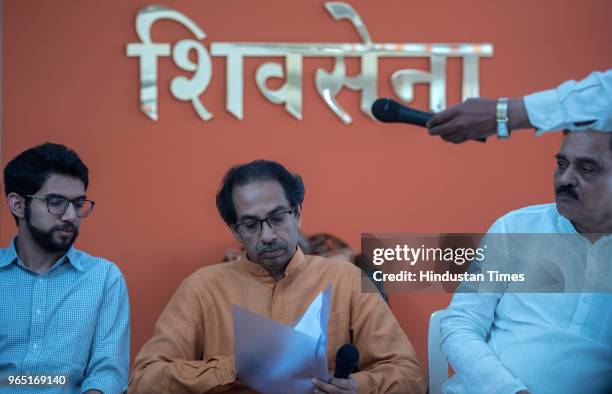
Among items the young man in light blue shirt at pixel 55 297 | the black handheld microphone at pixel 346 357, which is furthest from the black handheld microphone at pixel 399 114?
the young man in light blue shirt at pixel 55 297

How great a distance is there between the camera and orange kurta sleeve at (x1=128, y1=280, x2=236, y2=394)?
2.16m

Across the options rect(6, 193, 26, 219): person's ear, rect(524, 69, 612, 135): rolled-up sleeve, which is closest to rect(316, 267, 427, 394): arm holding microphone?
rect(524, 69, 612, 135): rolled-up sleeve

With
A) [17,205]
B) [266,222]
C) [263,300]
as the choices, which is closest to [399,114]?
[266,222]

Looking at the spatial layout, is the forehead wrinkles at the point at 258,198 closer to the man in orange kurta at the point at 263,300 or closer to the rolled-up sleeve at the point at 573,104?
the man in orange kurta at the point at 263,300

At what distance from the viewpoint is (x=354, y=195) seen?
4.06 meters

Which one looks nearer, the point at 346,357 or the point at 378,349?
the point at 346,357

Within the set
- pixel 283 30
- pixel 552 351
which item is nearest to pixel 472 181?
pixel 283 30

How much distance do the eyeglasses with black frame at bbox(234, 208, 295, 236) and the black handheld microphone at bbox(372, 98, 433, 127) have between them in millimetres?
692

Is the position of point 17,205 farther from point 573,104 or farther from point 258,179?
point 573,104

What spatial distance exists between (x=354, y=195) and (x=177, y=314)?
183cm

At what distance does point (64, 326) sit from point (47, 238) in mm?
270

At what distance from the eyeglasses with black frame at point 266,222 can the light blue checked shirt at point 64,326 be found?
43 centimetres

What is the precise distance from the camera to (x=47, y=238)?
7.82 feet

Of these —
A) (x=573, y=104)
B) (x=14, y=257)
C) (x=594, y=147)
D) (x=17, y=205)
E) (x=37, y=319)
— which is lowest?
(x=37, y=319)
